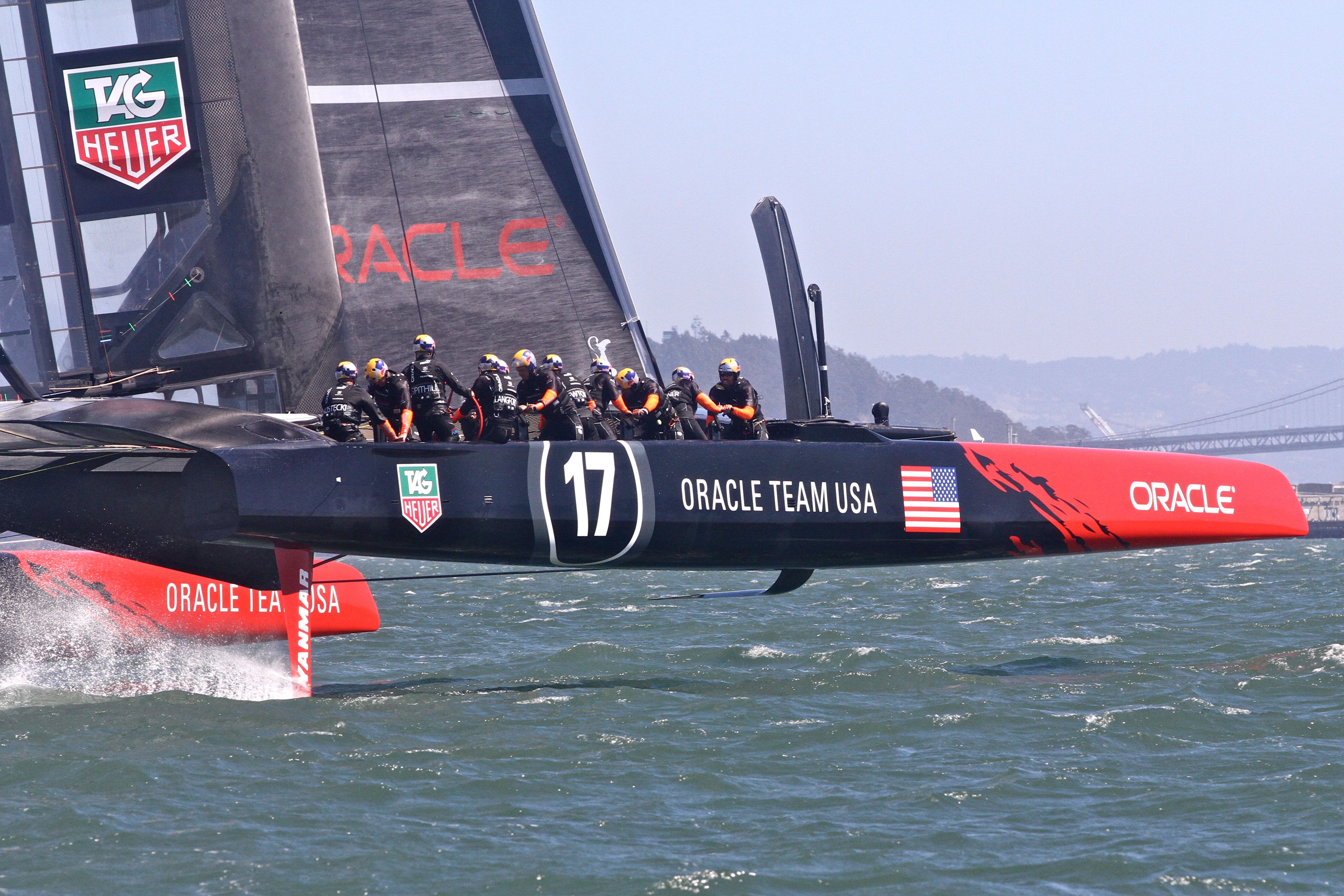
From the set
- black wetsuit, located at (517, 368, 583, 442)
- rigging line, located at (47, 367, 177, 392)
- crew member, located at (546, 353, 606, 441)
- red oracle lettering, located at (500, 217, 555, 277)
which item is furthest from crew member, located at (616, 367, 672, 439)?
rigging line, located at (47, 367, 177, 392)

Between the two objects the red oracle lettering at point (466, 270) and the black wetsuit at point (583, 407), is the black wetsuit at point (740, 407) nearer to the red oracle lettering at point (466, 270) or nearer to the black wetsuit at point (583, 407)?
the black wetsuit at point (583, 407)

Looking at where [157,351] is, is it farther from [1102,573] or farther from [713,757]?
[1102,573]

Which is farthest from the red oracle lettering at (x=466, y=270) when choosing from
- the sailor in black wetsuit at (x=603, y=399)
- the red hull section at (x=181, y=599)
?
the red hull section at (x=181, y=599)

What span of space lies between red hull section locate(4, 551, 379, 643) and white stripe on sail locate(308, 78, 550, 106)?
3.29 m

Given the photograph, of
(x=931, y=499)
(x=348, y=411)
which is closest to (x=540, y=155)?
(x=348, y=411)

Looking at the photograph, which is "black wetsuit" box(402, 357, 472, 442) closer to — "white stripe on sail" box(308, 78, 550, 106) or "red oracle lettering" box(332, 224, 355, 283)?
"red oracle lettering" box(332, 224, 355, 283)

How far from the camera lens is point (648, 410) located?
798 cm

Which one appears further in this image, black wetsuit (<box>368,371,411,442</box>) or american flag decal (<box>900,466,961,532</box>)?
american flag decal (<box>900,466,961,532</box>)

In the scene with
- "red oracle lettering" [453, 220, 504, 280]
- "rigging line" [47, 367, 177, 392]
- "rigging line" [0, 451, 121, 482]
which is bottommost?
"rigging line" [0, 451, 121, 482]

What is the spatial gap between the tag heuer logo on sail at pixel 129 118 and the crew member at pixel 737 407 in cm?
382

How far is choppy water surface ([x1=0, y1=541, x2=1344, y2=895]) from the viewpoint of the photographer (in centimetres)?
434

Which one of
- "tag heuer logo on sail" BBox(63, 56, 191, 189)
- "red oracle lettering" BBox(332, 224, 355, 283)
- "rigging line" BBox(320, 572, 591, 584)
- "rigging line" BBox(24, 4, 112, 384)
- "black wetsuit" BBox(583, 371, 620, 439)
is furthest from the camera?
"red oracle lettering" BBox(332, 224, 355, 283)

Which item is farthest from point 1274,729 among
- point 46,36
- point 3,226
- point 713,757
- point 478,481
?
point 3,226

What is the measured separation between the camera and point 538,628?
10.8 metres
